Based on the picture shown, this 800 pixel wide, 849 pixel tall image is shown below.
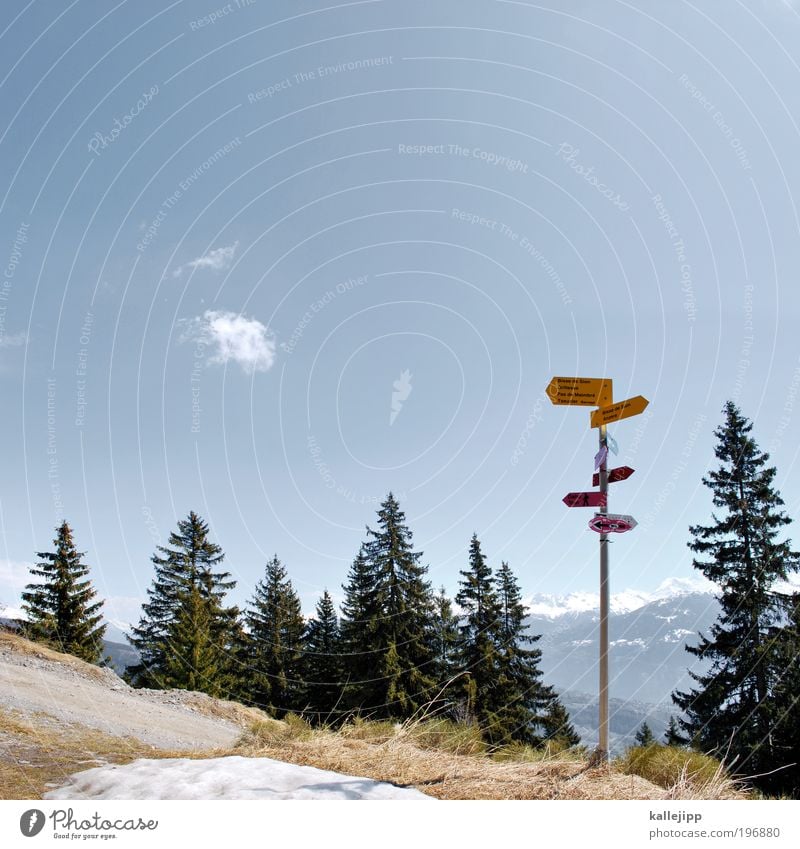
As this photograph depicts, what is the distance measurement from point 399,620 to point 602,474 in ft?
88.1

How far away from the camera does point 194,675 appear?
34031 mm

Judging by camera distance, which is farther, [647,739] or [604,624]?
[647,739]

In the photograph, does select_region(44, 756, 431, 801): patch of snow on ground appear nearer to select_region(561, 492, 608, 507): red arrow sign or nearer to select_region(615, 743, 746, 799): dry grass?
select_region(615, 743, 746, 799): dry grass

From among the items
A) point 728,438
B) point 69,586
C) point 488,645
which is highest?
point 728,438

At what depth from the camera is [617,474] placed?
23.5 feet

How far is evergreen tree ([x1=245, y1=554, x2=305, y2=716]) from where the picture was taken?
1563 inches

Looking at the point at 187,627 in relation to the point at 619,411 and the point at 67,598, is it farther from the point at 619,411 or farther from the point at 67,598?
the point at 619,411

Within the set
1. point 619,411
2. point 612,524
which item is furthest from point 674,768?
point 619,411

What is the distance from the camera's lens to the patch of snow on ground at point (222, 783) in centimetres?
415

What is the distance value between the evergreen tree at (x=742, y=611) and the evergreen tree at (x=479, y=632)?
1051 cm

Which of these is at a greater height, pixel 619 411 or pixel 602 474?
pixel 619 411
